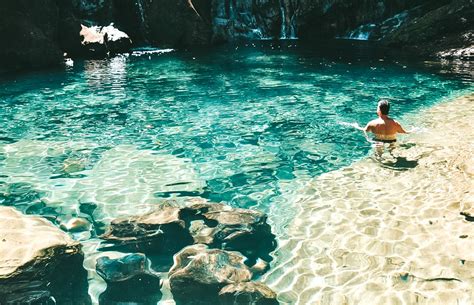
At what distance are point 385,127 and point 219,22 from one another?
23.5m

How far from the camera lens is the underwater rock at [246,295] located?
15.1 feet

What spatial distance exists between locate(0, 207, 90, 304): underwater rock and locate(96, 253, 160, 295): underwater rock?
29 centimetres

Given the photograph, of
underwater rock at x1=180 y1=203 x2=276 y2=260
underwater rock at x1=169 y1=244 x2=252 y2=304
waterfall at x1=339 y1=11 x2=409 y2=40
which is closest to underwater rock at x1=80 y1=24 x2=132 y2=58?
waterfall at x1=339 y1=11 x2=409 y2=40

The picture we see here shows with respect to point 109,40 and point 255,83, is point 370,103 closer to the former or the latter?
point 255,83

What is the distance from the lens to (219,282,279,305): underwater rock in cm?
461

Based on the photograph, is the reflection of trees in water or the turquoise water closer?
the turquoise water

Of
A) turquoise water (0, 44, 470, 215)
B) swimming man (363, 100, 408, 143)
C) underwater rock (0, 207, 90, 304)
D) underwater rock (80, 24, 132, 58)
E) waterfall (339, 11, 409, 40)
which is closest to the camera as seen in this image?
underwater rock (0, 207, 90, 304)

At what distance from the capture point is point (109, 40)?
26016 millimetres

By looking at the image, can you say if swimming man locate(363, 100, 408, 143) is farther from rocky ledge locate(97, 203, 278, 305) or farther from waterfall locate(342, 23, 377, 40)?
waterfall locate(342, 23, 377, 40)

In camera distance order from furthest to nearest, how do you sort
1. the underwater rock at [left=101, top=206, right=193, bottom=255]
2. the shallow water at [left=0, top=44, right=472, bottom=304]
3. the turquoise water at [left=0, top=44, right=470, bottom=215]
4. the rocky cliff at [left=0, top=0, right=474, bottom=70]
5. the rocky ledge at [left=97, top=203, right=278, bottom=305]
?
the rocky cliff at [left=0, top=0, right=474, bottom=70] < the turquoise water at [left=0, top=44, right=470, bottom=215] < the shallow water at [left=0, top=44, right=472, bottom=304] < the underwater rock at [left=101, top=206, right=193, bottom=255] < the rocky ledge at [left=97, top=203, right=278, bottom=305]

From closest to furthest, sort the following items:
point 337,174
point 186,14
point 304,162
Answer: point 337,174 < point 304,162 < point 186,14

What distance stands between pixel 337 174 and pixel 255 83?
9.46 m

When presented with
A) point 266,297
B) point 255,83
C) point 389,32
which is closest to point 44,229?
point 266,297

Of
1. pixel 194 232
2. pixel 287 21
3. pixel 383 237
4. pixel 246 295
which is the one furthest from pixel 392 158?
pixel 287 21
